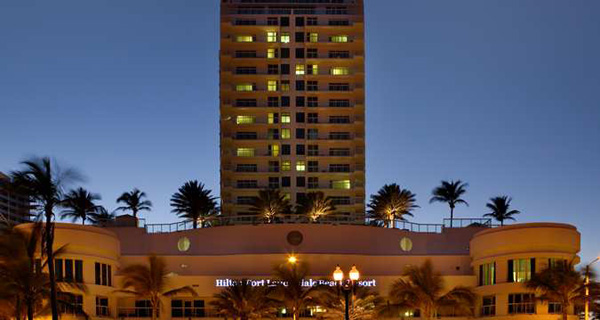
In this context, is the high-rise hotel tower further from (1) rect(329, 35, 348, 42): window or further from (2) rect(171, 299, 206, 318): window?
(2) rect(171, 299, 206, 318): window

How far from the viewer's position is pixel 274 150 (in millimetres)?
119562

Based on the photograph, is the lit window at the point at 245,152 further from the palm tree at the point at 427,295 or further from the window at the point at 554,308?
the window at the point at 554,308

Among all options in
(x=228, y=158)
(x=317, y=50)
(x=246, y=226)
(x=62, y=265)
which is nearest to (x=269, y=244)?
(x=246, y=226)

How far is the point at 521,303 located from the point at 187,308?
28149mm

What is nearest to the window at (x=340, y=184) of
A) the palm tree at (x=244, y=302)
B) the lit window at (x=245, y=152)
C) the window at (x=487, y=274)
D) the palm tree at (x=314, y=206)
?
the lit window at (x=245, y=152)

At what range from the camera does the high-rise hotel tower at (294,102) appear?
11838 cm

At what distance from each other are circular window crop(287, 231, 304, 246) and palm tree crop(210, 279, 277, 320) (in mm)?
9093

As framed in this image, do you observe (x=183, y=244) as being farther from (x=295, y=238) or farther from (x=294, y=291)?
(x=294, y=291)

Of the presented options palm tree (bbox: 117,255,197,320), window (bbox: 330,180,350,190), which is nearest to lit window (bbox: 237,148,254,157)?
window (bbox: 330,180,350,190)

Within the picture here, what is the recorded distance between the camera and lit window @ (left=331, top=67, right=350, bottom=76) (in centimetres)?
12135

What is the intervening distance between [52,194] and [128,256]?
31.2 meters

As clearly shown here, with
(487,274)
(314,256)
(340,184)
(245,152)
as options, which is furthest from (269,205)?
(487,274)

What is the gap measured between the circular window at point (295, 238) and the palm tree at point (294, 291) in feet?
26.5

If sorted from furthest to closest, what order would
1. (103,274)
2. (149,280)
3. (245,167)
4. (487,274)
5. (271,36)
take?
(271,36) → (245,167) → (487,274) → (103,274) → (149,280)
